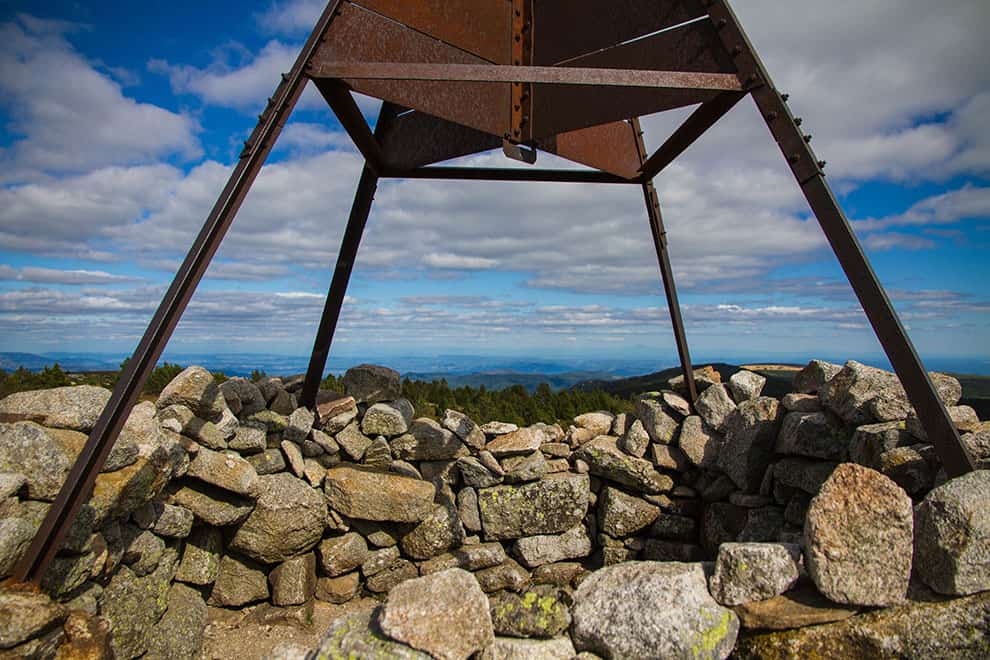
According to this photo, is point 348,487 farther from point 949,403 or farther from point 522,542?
point 949,403

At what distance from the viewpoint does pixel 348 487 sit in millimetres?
Answer: 6051

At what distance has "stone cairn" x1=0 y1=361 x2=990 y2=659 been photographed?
2809 millimetres

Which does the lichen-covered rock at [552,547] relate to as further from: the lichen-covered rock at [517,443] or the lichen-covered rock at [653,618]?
the lichen-covered rock at [653,618]

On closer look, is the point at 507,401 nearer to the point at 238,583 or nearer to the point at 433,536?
the point at 433,536

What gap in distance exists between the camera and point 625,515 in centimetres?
670

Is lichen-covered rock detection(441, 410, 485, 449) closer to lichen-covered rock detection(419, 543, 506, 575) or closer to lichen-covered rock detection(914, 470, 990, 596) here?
lichen-covered rock detection(419, 543, 506, 575)

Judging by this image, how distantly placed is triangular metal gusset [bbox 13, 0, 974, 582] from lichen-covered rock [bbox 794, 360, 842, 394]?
1918 millimetres

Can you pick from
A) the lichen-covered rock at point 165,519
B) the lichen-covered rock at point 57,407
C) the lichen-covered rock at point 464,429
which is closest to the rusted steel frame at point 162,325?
the lichen-covered rock at point 57,407

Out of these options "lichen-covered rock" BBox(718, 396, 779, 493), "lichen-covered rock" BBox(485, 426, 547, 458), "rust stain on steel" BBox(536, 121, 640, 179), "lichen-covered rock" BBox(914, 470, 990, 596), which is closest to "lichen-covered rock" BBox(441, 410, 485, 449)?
"lichen-covered rock" BBox(485, 426, 547, 458)

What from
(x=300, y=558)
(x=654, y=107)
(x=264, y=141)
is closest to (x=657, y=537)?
(x=300, y=558)

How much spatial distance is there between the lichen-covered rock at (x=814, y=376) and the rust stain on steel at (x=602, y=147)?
111 inches

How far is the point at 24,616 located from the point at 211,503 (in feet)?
7.76

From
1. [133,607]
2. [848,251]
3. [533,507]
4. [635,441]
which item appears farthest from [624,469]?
[133,607]

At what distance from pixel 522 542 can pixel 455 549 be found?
0.74m
